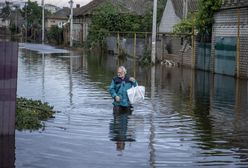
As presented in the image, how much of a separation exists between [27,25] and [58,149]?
4397 inches

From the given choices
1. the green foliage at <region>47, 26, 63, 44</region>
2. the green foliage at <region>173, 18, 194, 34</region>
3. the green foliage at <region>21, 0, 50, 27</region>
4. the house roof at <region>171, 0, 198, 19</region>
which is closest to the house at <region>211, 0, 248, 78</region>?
the green foliage at <region>173, 18, 194, 34</region>

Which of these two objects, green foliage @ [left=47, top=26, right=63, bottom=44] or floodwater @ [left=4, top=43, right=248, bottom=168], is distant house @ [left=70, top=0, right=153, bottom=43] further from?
floodwater @ [left=4, top=43, right=248, bottom=168]

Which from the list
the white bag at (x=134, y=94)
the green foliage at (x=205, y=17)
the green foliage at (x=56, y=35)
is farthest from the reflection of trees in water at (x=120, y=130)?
the green foliage at (x=56, y=35)

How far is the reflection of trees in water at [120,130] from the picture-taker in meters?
11.0

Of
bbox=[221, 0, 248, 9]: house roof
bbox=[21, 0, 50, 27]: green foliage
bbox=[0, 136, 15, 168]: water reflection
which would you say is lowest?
bbox=[0, 136, 15, 168]: water reflection

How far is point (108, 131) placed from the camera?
11977mm

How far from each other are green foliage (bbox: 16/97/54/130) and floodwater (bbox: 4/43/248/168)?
0.80 feet

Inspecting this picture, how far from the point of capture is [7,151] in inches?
379

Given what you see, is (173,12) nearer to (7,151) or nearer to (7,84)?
(7,84)

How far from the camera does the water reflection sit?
882cm

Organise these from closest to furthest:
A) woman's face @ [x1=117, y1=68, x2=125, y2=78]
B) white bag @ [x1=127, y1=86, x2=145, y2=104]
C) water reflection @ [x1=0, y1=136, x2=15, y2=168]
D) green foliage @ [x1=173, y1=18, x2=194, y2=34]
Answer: water reflection @ [x1=0, y1=136, x2=15, y2=168] → white bag @ [x1=127, y1=86, x2=145, y2=104] → woman's face @ [x1=117, y1=68, x2=125, y2=78] → green foliage @ [x1=173, y1=18, x2=194, y2=34]

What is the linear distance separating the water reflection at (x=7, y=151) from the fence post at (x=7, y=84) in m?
0.26

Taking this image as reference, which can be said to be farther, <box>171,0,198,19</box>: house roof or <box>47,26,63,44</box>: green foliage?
<box>47,26,63,44</box>: green foliage

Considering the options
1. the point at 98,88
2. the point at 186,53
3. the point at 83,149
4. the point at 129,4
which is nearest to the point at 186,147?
the point at 83,149
